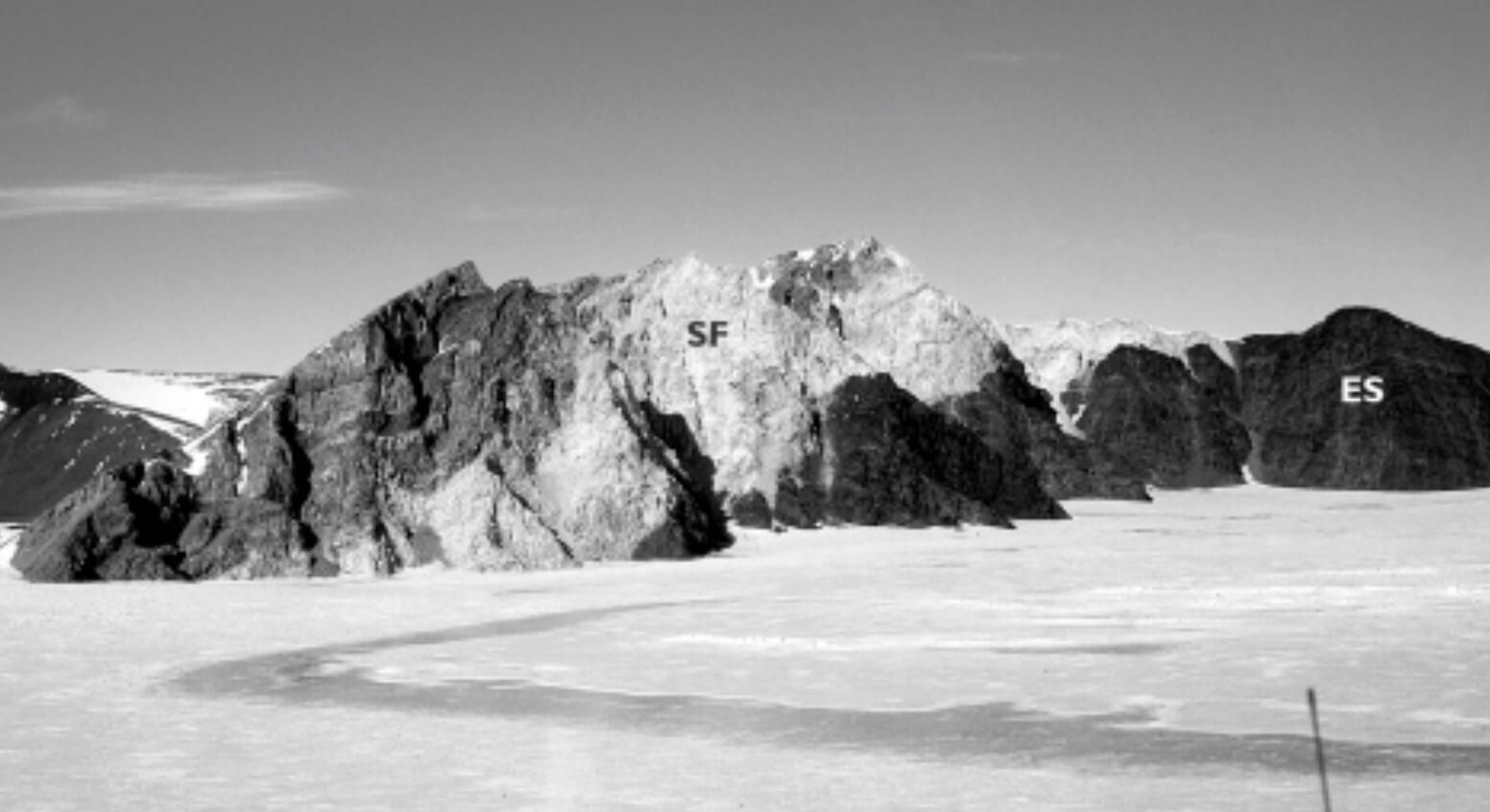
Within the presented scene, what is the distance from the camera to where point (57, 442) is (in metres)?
63.2

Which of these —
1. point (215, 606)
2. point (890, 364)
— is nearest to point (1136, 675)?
point (215, 606)

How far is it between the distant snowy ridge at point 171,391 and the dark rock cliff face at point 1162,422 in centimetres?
Answer: 6170

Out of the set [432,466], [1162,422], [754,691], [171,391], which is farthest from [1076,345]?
[754,691]

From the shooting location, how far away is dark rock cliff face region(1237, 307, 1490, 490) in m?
124

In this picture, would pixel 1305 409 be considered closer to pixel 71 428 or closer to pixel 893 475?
pixel 893 475

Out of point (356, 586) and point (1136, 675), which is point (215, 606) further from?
point (1136, 675)

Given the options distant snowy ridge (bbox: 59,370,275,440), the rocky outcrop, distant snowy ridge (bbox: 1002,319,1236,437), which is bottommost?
the rocky outcrop

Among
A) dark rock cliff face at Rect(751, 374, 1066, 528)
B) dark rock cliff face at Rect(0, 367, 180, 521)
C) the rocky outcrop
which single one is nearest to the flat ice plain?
the rocky outcrop

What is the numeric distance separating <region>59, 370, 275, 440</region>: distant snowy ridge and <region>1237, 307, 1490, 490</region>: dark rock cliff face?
75901 mm

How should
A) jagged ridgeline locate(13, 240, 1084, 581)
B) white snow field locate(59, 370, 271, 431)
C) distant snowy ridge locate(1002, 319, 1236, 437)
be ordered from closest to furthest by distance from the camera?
jagged ridgeline locate(13, 240, 1084, 581) → white snow field locate(59, 370, 271, 431) → distant snowy ridge locate(1002, 319, 1236, 437)

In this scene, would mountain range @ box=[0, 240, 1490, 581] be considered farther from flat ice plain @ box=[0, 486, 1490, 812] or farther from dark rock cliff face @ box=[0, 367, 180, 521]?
flat ice plain @ box=[0, 486, 1490, 812]

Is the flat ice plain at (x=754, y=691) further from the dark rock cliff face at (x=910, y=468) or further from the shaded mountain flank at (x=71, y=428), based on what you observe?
the dark rock cliff face at (x=910, y=468)

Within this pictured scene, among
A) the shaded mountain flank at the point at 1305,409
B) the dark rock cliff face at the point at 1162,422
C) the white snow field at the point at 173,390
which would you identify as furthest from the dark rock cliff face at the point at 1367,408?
the white snow field at the point at 173,390

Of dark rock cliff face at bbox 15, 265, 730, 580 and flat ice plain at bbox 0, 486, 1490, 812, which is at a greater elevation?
dark rock cliff face at bbox 15, 265, 730, 580
